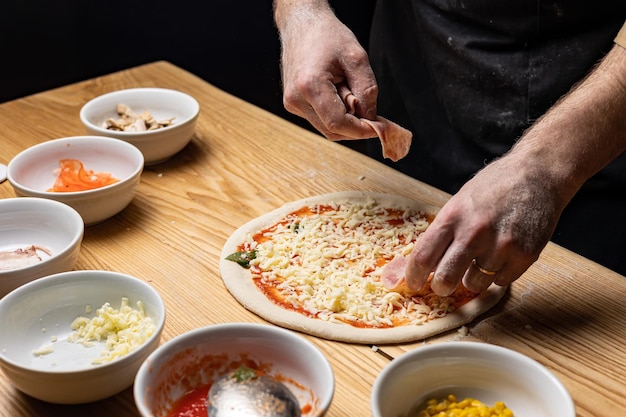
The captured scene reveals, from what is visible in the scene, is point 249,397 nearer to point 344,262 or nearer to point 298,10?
point 344,262

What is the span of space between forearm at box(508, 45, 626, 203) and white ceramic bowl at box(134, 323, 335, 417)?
645mm

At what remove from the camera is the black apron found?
2.09 meters

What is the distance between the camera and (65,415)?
1270 mm

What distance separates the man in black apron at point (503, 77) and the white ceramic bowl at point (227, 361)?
0.75 meters

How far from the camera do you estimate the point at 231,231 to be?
184 centimetres

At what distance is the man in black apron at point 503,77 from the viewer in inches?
81.5

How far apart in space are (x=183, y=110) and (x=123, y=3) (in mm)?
1518

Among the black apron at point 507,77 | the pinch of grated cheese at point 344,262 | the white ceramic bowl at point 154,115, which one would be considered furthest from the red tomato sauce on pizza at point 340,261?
the black apron at point 507,77

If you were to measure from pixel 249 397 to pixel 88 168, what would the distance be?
3.70 feet

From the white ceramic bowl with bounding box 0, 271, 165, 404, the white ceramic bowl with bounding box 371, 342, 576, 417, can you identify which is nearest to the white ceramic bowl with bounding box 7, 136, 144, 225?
the white ceramic bowl with bounding box 0, 271, 165, 404

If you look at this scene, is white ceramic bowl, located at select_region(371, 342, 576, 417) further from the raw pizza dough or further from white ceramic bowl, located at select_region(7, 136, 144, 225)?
white ceramic bowl, located at select_region(7, 136, 144, 225)

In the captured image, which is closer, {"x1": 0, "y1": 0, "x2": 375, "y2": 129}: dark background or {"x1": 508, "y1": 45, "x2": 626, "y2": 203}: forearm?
{"x1": 508, "y1": 45, "x2": 626, "y2": 203}: forearm

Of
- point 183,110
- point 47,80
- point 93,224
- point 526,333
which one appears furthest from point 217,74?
point 526,333

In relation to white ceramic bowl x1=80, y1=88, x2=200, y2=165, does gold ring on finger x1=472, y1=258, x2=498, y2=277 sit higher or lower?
higher
